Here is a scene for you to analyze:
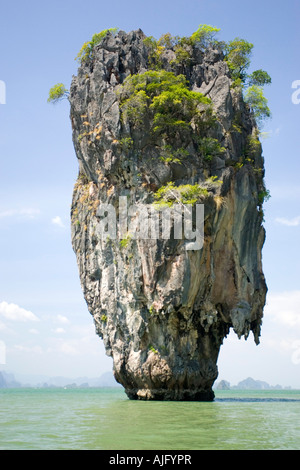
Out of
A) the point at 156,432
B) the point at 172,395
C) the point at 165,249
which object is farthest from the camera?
the point at 172,395

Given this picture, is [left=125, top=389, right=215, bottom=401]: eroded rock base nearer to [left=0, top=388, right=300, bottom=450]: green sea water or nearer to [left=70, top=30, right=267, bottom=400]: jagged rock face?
[left=70, top=30, right=267, bottom=400]: jagged rock face

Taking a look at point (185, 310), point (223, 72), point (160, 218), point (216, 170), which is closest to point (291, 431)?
point (185, 310)

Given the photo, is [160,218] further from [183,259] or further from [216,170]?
[216,170]

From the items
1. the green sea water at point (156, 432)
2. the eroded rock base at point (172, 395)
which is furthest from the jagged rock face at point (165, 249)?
the green sea water at point (156, 432)

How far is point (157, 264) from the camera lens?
1977 centimetres

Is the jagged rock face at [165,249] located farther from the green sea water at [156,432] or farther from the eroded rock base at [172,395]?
the green sea water at [156,432]

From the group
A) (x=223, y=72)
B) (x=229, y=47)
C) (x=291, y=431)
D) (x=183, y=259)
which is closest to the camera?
(x=291, y=431)

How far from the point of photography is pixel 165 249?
1972cm

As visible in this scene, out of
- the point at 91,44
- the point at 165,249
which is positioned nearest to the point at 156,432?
the point at 165,249

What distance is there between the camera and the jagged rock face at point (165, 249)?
2006cm

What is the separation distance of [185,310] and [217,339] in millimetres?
3112

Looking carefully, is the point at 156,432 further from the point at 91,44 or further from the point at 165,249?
the point at 91,44

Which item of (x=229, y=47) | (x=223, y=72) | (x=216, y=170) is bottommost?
(x=216, y=170)
